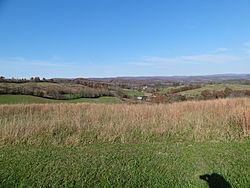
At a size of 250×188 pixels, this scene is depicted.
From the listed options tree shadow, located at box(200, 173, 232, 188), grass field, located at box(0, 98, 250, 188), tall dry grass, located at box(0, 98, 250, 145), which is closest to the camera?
tree shadow, located at box(200, 173, 232, 188)

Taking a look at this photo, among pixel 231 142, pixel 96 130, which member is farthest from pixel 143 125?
pixel 231 142

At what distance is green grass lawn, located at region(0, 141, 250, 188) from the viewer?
5.13 m

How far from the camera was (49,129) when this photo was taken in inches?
328

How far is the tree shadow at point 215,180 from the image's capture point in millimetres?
5082

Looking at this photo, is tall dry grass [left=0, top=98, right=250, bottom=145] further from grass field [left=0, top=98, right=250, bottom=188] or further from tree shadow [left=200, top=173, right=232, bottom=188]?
tree shadow [left=200, top=173, right=232, bottom=188]

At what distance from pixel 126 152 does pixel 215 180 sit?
2.15 metres

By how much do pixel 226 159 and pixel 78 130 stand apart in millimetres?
4026

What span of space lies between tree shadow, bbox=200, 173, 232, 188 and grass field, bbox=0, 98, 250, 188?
98 millimetres

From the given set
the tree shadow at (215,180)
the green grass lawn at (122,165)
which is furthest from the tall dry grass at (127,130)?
the tree shadow at (215,180)

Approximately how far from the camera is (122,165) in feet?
19.4

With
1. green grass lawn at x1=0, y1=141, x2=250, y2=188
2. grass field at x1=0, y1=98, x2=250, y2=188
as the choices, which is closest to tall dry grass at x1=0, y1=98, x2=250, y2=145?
grass field at x1=0, y1=98, x2=250, y2=188

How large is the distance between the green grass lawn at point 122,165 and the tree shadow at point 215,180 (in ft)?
0.30

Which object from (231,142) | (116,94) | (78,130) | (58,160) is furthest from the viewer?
(116,94)

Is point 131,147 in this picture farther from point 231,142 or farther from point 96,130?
point 231,142
